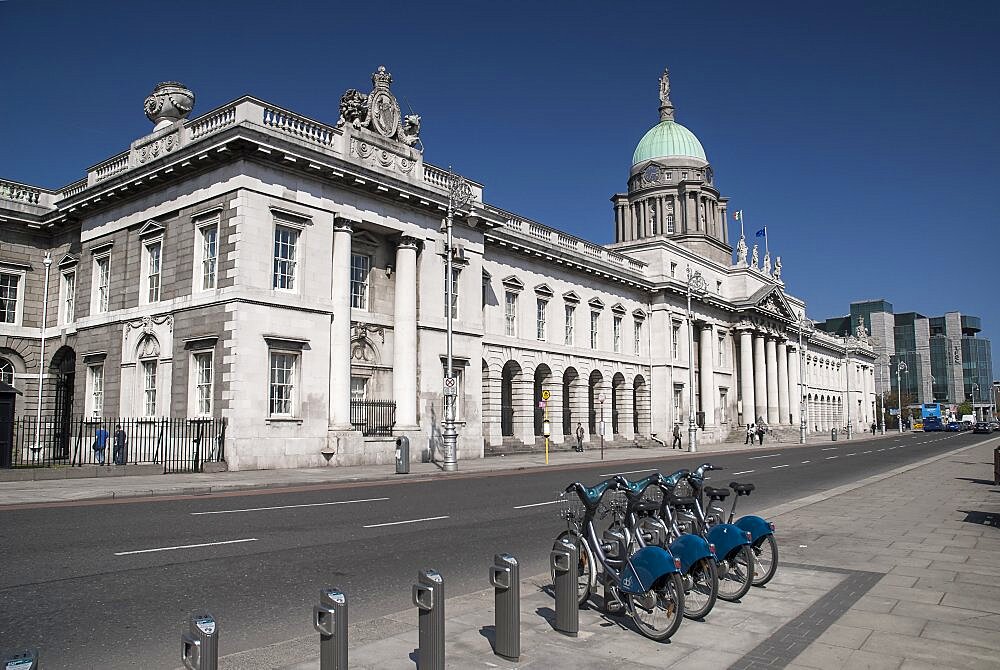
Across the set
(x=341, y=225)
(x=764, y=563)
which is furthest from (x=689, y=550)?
(x=341, y=225)

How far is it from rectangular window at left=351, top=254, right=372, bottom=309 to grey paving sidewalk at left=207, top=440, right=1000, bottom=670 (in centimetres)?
2289

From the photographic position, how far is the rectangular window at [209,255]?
26.2 m

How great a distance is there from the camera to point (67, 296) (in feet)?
107

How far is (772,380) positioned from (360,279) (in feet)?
168

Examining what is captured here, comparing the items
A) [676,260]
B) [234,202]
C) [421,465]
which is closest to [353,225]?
[234,202]

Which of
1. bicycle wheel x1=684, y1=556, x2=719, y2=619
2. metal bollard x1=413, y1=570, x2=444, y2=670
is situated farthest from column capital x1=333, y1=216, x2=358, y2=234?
metal bollard x1=413, y1=570, x2=444, y2=670

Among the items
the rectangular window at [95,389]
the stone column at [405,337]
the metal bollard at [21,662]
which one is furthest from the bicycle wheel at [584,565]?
the rectangular window at [95,389]

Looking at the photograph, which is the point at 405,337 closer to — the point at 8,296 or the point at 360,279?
the point at 360,279

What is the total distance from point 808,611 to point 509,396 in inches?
1425

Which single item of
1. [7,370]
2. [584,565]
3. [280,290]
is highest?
[280,290]

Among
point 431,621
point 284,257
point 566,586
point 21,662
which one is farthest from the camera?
point 284,257

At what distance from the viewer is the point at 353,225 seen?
29.2 meters

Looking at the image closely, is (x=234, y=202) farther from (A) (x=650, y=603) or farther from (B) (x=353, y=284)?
(A) (x=650, y=603)

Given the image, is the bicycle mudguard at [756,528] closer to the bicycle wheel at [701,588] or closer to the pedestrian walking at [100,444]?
the bicycle wheel at [701,588]
